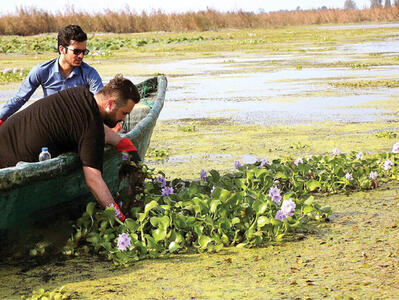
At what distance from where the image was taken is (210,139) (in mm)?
8938

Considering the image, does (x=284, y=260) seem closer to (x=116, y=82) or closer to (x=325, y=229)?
(x=325, y=229)

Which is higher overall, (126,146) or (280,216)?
(126,146)

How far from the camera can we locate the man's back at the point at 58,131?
4.57m

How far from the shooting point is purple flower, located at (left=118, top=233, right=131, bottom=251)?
442cm

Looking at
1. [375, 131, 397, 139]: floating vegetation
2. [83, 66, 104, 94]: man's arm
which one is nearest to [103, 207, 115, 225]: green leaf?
[83, 66, 104, 94]: man's arm

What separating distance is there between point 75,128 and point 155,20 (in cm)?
4067

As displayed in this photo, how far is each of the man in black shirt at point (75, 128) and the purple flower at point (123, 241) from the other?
291 mm

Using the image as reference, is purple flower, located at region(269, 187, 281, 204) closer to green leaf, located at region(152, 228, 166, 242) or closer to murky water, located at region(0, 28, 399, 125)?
green leaf, located at region(152, 228, 166, 242)

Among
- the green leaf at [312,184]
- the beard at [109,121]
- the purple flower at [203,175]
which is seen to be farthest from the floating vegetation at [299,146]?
the beard at [109,121]

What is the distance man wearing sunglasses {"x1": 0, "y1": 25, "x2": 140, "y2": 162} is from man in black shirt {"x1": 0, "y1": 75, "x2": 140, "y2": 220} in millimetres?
1161

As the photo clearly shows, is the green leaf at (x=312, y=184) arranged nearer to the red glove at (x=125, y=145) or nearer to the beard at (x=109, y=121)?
the red glove at (x=125, y=145)

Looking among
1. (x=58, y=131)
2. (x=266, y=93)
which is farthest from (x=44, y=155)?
(x=266, y=93)

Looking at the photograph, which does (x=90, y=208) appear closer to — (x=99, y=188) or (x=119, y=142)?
(x=99, y=188)

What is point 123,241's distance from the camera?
4422mm
